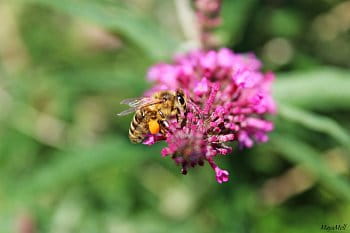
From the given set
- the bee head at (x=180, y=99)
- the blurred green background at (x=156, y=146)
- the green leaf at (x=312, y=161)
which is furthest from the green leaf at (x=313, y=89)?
the bee head at (x=180, y=99)

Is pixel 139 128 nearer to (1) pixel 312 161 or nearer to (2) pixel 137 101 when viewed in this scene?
(2) pixel 137 101

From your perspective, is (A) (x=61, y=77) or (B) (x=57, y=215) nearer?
(A) (x=61, y=77)

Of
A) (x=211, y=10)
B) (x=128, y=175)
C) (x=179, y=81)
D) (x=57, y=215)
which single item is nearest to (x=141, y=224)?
(x=128, y=175)

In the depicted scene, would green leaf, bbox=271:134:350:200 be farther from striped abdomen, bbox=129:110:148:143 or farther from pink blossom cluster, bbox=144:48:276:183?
striped abdomen, bbox=129:110:148:143

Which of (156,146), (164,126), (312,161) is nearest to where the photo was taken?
(164,126)

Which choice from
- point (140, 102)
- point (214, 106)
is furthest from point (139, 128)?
point (214, 106)

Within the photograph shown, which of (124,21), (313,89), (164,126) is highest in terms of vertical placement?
(124,21)

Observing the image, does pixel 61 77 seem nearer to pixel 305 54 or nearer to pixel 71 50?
pixel 71 50
